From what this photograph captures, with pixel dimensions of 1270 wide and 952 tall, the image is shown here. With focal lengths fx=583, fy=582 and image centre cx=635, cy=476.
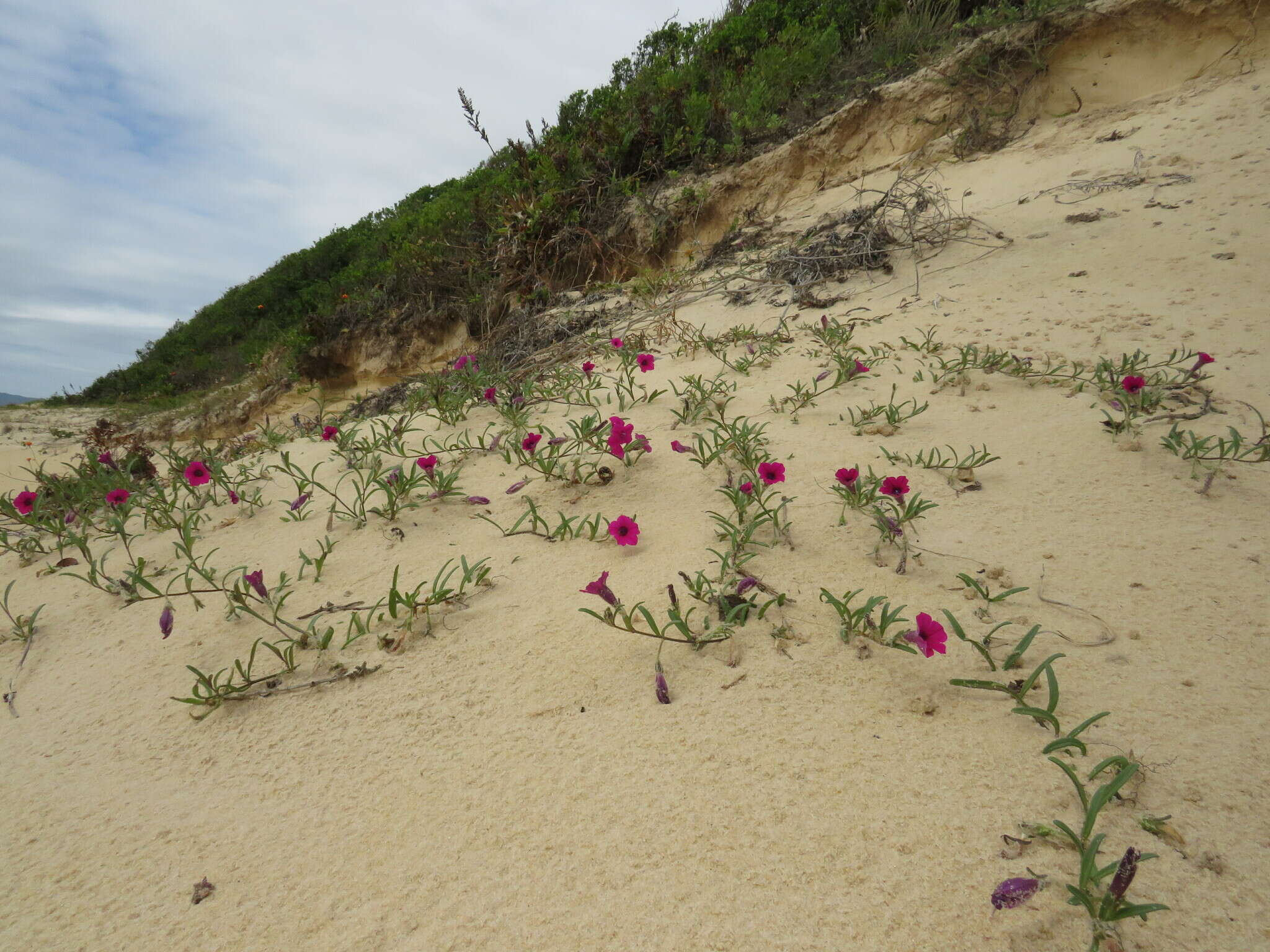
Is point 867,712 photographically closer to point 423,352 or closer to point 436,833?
point 436,833

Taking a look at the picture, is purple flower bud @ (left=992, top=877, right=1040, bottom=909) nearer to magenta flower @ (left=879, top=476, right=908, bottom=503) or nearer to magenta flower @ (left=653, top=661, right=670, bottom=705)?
magenta flower @ (left=653, top=661, right=670, bottom=705)

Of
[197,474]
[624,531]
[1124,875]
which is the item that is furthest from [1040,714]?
[197,474]

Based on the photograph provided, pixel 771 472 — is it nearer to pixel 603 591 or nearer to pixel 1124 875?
pixel 603 591

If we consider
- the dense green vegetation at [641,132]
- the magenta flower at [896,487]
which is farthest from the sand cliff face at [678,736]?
the dense green vegetation at [641,132]

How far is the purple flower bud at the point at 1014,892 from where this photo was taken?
0.77 metres

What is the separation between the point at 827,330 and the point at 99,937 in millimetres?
3693

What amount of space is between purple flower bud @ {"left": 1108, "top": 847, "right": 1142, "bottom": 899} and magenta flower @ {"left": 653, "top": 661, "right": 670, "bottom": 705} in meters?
0.71

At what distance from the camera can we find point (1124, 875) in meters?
0.73

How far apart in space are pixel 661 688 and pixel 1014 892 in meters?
0.63

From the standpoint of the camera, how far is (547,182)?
7078 millimetres

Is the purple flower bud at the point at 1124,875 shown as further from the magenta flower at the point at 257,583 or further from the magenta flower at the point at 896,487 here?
the magenta flower at the point at 257,583

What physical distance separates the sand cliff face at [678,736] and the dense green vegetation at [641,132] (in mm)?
5248

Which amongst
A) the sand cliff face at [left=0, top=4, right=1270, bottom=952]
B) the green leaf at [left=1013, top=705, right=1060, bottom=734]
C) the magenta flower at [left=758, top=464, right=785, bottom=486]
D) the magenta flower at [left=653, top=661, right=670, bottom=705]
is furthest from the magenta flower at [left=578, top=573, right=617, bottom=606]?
the green leaf at [left=1013, top=705, right=1060, bottom=734]

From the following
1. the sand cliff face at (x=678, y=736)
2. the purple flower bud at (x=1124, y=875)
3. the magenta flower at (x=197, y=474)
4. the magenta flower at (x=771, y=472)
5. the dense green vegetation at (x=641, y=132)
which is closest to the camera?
the purple flower bud at (x=1124, y=875)
